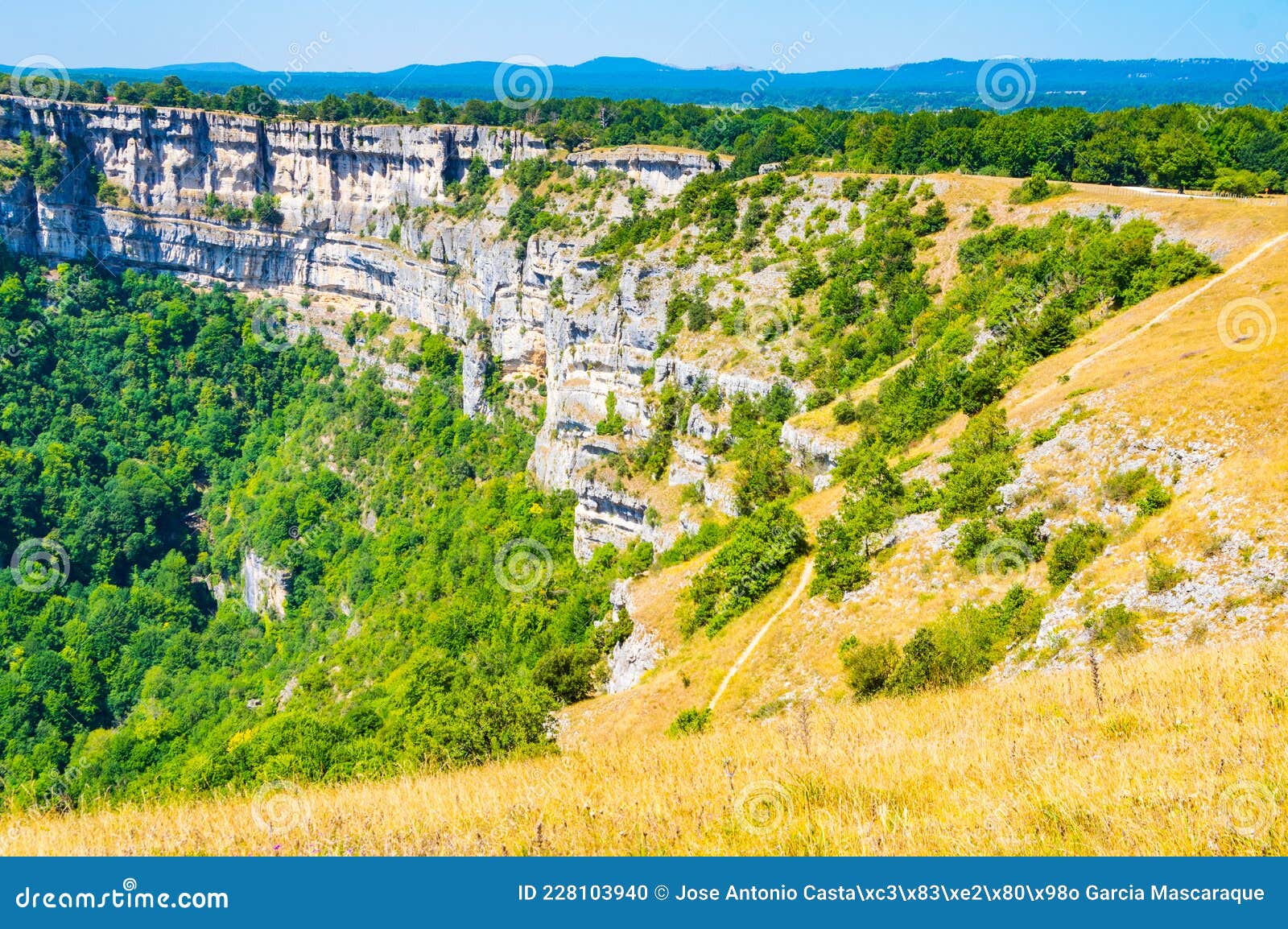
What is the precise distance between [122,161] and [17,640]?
51795 mm

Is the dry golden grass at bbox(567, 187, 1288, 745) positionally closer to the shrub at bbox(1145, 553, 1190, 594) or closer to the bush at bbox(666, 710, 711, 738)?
the shrub at bbox(1145, 553, 1190, 594)

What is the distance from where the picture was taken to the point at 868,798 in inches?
324

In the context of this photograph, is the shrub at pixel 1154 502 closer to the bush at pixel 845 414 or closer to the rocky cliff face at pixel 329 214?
the bush at pixel 845 414

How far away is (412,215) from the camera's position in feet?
260

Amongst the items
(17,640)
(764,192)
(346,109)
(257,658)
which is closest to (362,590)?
(257,658)

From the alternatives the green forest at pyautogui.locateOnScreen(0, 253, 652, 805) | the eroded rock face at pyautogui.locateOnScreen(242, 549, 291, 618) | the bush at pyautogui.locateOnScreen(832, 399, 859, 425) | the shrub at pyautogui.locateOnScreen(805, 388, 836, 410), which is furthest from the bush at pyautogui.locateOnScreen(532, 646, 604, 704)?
the eroded rock face at pyautogui.locateOnScreen(242, 549, 291, 618)

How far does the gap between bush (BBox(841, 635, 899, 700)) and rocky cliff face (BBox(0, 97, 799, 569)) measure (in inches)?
1553

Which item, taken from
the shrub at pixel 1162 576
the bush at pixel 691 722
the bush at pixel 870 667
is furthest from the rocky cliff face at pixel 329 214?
the shrub at pixel 1162 576

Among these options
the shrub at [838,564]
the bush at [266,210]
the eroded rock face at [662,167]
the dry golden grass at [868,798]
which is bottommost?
the shrub at [838,564]

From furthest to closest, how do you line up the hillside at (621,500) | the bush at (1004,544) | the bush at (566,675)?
the bush at (566,675) → the bush at (1004,544) → the hillside at (621,500)

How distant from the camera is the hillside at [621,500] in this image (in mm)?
9219

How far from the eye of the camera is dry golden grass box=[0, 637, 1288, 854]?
276 inches

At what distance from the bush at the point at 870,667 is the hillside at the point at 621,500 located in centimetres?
11

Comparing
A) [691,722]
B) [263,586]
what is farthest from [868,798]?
[263,586]
